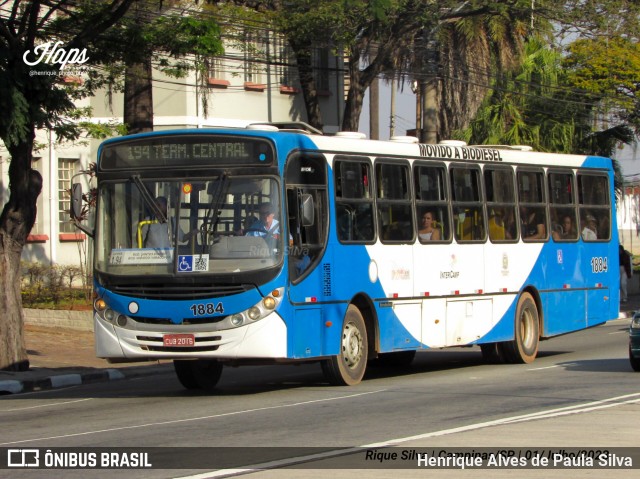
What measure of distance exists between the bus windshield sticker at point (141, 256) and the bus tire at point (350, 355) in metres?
2.56

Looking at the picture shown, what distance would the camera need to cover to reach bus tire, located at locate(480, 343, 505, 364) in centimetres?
1912

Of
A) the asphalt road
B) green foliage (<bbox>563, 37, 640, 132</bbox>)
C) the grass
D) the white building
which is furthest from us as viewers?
green foliage (<bbox>563, 37, 640, 132</bbox>)

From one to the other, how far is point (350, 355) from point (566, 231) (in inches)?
258

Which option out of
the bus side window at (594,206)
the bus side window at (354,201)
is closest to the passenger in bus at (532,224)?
the bus side window at (594,206)

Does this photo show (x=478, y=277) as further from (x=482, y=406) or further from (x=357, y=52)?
(x=357, y=52)

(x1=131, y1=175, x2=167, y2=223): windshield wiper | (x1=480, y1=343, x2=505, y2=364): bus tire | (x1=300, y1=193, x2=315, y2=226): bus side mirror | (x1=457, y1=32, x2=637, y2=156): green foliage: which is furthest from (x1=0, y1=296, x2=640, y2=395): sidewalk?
(x1=457, y1=32, x2=637, y2=156): green foliage

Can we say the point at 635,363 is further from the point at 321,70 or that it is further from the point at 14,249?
the point at 321,70

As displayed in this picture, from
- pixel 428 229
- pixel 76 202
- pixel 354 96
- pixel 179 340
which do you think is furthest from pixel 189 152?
pixel 354 96

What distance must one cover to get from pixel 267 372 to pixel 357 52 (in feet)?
40.5

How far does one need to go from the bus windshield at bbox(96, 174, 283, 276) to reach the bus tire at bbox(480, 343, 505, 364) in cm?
639

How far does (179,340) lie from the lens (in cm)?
1379

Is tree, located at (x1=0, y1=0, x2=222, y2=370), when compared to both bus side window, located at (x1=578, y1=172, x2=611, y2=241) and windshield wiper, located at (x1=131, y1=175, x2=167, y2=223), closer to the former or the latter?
windshield wiper, located at (x1=131, y1=175, x2=167, y2=223)

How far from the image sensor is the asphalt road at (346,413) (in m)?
9.85

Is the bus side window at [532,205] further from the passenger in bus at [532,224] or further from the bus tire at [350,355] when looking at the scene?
the bus tire at [350,355]
